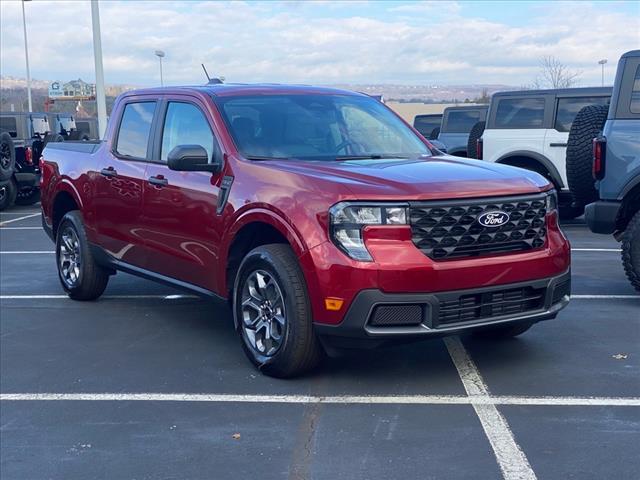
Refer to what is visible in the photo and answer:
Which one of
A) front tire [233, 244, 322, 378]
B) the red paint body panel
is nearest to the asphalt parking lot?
front tire [233, 244, 322, 378]

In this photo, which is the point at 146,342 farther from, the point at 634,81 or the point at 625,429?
the point at 634,81

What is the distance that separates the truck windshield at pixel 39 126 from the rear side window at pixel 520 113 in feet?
36.0

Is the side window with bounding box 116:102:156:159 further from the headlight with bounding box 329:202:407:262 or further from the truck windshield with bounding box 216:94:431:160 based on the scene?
the headlight with bounding box 329:202:407:262

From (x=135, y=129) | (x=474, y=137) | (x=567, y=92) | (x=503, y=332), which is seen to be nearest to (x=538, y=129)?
(x=567, y=92)

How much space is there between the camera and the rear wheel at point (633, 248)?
747 cm

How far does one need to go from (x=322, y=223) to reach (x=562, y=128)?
9145 millimetres

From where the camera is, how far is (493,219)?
5.21m

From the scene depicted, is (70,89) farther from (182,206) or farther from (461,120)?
(182,206)

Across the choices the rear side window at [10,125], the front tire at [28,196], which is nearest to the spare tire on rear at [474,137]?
the front tire at [28,196]

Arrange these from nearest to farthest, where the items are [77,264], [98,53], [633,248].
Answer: [633,248], [77,264], [98,53]

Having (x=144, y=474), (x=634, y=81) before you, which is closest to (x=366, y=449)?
(x=144, y=474)

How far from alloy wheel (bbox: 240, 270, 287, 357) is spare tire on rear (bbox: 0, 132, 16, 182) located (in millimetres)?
11913

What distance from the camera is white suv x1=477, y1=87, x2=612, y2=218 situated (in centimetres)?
1321

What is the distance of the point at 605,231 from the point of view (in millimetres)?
7656
